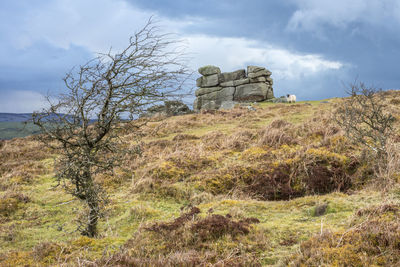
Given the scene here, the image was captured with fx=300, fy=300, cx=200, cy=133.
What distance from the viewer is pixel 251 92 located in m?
48.2

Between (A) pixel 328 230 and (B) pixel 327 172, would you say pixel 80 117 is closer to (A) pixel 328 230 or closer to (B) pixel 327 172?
(A) pixel 328 230

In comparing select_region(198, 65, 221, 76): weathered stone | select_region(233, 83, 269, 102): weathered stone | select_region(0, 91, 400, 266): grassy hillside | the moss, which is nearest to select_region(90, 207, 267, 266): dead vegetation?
select_region(0, 91, 400, 266): grassy hillside

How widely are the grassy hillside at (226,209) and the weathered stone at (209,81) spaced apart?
126 ft

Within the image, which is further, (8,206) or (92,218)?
(8,206)

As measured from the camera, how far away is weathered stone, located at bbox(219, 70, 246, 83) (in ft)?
170

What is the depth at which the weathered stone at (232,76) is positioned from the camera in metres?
51.8

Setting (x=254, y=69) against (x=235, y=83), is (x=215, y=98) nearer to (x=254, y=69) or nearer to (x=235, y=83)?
(x=235, y=83)

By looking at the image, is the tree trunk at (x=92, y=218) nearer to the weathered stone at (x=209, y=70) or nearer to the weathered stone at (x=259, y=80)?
the weathered stone at (x=259, y=80)

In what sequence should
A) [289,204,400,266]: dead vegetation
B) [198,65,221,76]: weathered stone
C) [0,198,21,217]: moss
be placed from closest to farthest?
[289,204,400,266]: dead vegetation → [0,198,21,217]: moss → [198,65,221,76]: weathered stone

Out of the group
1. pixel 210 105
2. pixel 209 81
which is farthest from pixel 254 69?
pixel 210 105

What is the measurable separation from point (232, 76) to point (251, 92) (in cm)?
571

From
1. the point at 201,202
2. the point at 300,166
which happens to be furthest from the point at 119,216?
the point at 300,166

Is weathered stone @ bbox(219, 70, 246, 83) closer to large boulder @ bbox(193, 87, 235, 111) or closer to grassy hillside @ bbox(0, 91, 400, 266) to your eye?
large boulder @ bbox(193, 87, 235, 111)

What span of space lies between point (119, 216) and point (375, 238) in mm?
5655
